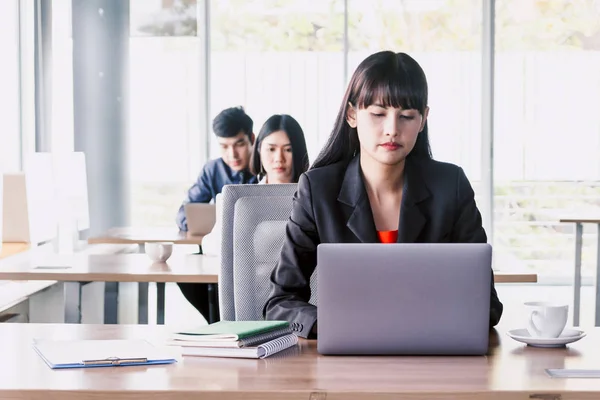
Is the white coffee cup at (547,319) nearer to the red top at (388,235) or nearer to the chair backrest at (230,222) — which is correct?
the red top at (388,235)

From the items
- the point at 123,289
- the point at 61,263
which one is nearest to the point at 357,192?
the point at 61,263

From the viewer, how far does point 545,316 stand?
179 cm

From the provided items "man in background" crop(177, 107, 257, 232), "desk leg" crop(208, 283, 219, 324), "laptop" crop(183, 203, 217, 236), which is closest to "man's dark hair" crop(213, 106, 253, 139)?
"man in background" crop(177, 107, 257, 232)

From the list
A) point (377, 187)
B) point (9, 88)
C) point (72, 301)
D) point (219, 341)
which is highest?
point (9, 88)

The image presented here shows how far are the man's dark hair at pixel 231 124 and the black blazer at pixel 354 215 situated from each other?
2.97m

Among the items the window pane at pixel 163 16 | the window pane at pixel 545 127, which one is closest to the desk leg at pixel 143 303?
the window pane at pixel 163 16

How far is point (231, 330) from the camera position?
67.7 inches

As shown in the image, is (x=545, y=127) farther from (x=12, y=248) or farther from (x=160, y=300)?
(x=12, y=248)

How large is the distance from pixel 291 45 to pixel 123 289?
2.98 m

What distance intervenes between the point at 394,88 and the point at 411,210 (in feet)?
0.90

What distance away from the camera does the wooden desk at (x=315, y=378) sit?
1.43 meters

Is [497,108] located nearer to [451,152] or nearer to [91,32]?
[451,152]

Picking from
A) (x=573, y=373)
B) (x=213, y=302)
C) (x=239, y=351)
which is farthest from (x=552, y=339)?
(x=213, y=302)

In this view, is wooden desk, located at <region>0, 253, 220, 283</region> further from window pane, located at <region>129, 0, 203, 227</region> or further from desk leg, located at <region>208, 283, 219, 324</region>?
window pane, located at <region>129, 0, 203, 227</region>
